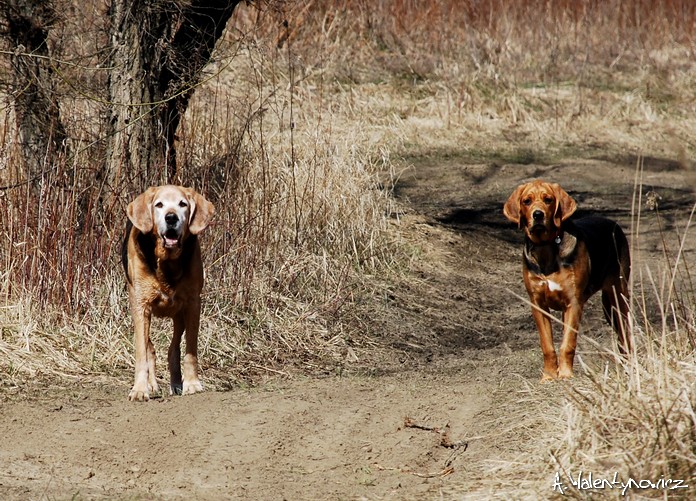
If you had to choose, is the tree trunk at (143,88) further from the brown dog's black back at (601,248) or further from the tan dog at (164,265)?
the brown dog's black back at (601,248)

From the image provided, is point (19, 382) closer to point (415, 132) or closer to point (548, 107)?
point (415, 132)

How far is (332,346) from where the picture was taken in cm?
883

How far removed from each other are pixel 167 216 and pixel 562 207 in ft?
8.49

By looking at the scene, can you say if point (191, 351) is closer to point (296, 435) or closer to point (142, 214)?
point (142, 214)

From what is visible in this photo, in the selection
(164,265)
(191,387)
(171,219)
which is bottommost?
(191,387)


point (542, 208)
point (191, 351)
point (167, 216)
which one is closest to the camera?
point (167, 216)

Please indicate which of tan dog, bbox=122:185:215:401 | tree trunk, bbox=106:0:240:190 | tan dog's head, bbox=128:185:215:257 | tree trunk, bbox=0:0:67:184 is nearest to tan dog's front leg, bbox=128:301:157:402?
tan dog, bbox=122:185:215:401

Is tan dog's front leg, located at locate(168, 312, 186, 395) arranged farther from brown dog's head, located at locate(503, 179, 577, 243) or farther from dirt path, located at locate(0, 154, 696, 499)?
brown dog's head, located at locate(503, 179, 577, 243)

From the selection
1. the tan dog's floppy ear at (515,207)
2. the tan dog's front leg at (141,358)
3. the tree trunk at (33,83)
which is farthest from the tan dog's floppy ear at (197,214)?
the tree trunk at (33,83)

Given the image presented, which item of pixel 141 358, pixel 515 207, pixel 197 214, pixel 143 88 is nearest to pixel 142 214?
pixel 197 214

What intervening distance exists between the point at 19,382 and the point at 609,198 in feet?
29.9

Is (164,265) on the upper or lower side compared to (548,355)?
upper

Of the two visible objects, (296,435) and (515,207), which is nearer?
(296,435)

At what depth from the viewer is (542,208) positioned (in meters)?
7.22
